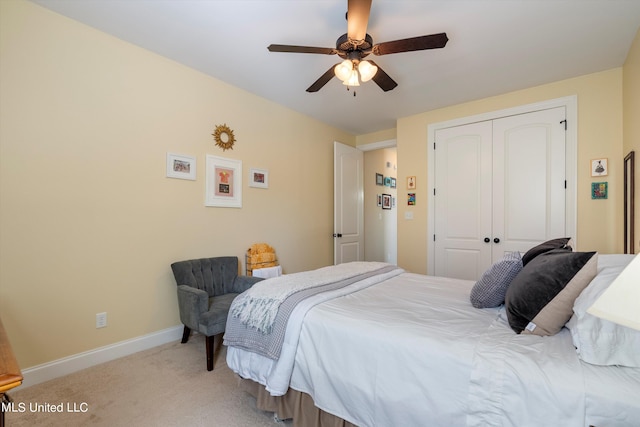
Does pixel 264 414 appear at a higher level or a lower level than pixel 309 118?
lower

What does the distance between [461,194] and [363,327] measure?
2996 millimetres

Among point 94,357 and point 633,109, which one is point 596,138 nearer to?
point 633,109

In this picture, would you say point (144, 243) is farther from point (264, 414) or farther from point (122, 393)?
point (264, 414)

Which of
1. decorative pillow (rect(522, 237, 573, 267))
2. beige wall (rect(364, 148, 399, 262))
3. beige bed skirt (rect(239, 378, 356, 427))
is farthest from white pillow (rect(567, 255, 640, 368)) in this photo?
beige wall (rect(364, 148, 399, 262))

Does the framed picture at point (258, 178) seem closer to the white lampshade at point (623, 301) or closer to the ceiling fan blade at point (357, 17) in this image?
the ceiling fan blade at point (357, 17)

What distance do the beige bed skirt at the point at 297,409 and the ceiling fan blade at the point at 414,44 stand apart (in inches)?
83.1

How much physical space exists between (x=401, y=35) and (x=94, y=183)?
270 cm

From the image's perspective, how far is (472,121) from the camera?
3654 mm

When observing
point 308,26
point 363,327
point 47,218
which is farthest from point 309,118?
point 363,327

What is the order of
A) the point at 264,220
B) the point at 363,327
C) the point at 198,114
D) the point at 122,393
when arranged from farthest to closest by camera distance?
the point at 264,220 → the point at 198,114 → the point at 122,393 → the point at 363,327

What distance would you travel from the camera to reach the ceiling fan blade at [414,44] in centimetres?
175

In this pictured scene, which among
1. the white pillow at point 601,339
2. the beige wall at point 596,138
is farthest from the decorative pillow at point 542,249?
the beige wall at point 596,138

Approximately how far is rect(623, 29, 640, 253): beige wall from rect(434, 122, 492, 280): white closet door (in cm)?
115

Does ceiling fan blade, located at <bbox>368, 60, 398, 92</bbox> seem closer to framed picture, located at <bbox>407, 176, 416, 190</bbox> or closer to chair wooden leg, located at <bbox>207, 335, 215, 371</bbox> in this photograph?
framed picture, located at <bbox>407, 176, 416, 190</bbox>
